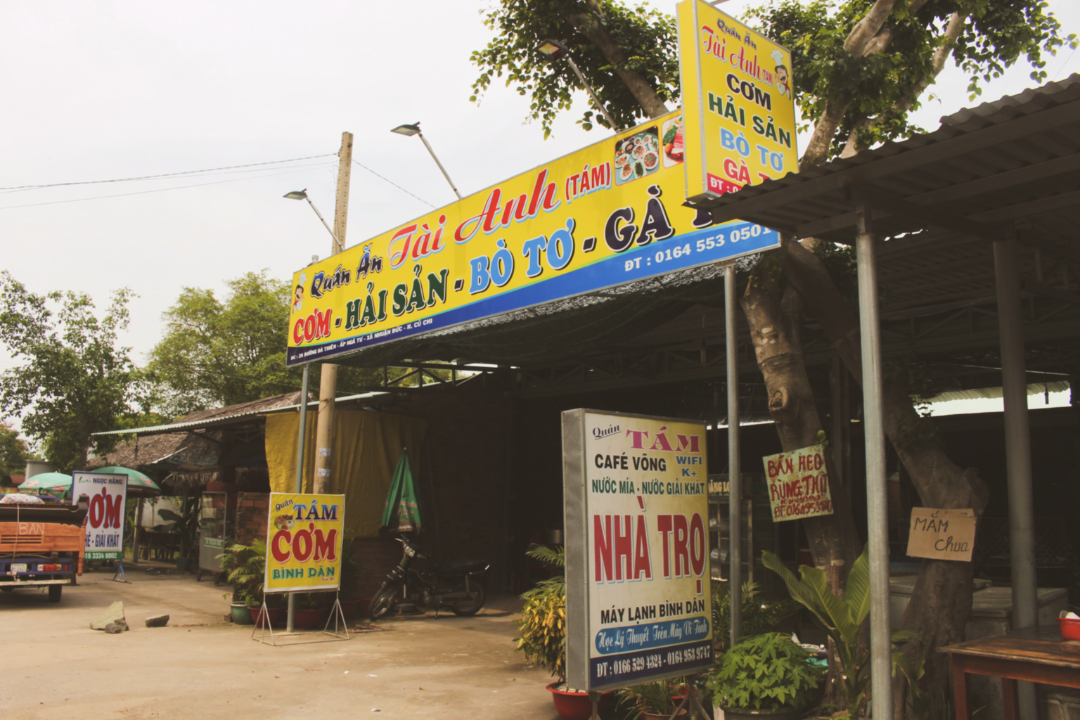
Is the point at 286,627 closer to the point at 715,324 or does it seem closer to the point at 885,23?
the point at 715,324

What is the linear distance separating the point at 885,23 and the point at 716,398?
7709mm

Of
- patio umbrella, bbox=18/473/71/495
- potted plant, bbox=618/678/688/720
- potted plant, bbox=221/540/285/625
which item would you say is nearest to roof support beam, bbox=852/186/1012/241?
potted plant, bbox=618/678/688/720

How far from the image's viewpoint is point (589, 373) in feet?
45.4

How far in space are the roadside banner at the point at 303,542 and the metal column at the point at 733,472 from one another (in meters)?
5.78

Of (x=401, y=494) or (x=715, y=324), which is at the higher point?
(x=715, y=324)

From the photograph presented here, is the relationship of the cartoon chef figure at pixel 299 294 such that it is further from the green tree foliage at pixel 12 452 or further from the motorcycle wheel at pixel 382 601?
the green tree foliage at pixel 12 452

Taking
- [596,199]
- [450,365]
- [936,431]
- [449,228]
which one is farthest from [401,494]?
[936,431]

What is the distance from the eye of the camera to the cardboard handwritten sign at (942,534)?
16.5 feet

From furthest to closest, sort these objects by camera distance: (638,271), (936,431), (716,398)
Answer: (716,398) < (638,271) < (936,431)

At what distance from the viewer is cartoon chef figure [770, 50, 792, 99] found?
6391mm

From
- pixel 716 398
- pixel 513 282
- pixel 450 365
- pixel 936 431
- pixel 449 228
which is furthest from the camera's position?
pixel 716 398

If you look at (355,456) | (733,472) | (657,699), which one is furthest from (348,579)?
(733,472)

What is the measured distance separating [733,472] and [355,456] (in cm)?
804

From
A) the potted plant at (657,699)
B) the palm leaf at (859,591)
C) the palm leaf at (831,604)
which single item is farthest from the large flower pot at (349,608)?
the palm leaf at (859,591)
